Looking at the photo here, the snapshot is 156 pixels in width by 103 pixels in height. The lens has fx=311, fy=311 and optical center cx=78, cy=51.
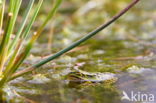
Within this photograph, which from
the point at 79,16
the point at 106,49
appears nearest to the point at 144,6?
the point at 79,16

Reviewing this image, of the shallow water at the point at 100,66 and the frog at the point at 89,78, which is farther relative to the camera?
the frog at the point at 89,78

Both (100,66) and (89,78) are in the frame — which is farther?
(100,66)

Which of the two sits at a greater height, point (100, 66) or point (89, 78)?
point (100, 66)

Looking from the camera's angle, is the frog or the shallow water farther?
the frog
